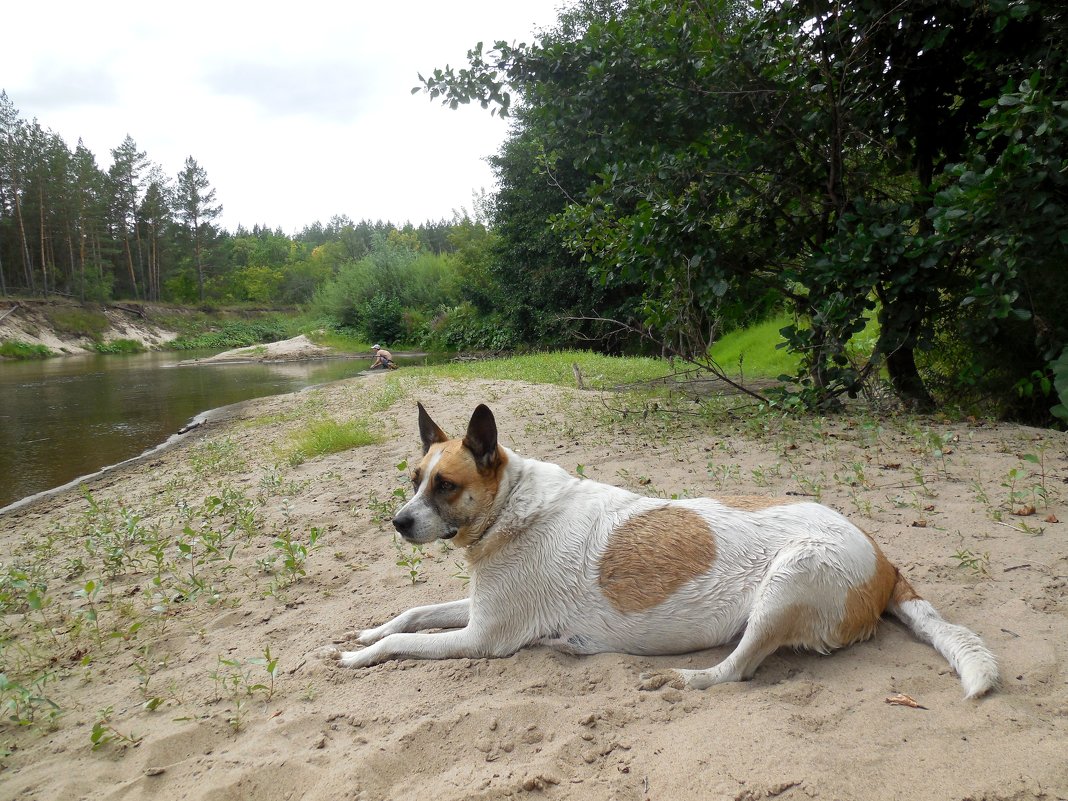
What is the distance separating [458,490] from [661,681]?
62.1 inches

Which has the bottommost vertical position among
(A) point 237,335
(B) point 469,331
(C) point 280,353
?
(C) point 280,353

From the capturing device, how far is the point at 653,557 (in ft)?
11.9

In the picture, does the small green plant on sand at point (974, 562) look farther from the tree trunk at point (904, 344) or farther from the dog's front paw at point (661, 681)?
the tree trunk at point (904, 344)

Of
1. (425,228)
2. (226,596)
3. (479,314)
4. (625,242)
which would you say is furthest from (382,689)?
(425,228)

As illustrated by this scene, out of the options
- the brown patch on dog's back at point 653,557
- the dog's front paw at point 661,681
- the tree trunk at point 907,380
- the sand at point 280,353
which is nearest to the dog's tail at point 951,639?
the brown patch on dog's back at point 653,557

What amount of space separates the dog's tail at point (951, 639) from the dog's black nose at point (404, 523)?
109 inches

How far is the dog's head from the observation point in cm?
377

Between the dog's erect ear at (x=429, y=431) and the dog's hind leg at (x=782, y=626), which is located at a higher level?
the dog's erect ear at (x=429, y=431)

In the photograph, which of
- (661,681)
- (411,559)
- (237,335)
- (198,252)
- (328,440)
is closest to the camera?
(661,681)

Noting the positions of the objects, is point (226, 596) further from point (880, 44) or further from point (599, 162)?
point (880, 44)

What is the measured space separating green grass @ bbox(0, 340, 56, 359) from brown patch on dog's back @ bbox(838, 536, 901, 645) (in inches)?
2078

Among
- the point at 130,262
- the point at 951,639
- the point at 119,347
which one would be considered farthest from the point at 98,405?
the point at 130,262

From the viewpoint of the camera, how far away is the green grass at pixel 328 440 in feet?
33.1

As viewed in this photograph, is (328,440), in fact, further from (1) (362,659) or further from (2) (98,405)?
(2) (98,405)
